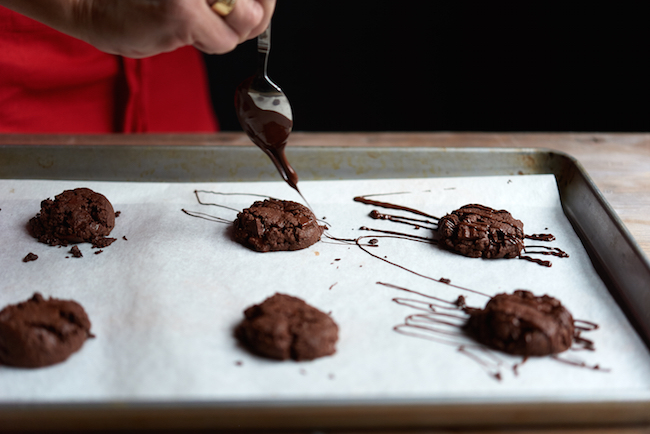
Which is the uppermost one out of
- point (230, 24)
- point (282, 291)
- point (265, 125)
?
point (230, 24)

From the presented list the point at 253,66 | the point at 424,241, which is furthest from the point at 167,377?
the point at 253,66

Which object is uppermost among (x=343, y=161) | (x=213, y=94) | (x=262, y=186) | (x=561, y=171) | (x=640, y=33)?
(x=640, y=33)

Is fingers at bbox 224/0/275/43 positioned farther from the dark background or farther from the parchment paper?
the dark background

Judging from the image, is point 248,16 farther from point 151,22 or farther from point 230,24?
point 151,22

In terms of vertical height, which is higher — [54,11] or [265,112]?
[54,11]

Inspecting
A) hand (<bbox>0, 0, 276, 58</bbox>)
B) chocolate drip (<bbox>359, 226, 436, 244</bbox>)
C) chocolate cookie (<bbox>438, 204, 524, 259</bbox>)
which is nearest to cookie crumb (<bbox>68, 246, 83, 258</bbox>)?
hand (<bbox>0, 0, 276, 58</bbox>)

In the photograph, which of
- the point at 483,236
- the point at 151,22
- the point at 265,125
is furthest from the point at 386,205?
the point at 151,22

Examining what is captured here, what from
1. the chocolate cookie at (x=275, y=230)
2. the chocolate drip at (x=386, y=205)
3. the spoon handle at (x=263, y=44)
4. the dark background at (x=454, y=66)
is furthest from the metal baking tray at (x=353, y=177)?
the dark background at (x=454, y=66)

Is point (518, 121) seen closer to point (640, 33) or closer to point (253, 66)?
point (640, 33)
